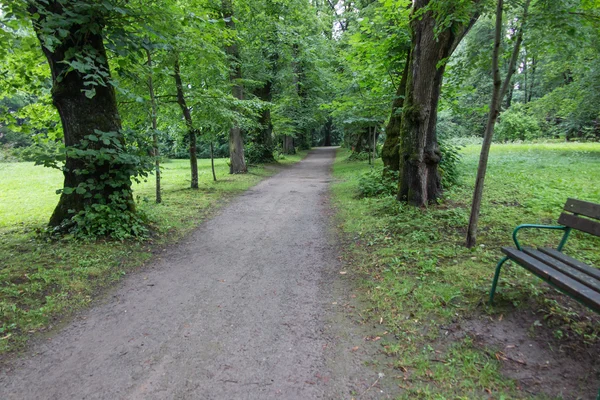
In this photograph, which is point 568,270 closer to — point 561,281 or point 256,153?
point 561,281

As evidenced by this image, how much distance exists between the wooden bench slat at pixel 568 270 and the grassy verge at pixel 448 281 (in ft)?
1.31

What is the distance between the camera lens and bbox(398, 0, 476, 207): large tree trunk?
6.30 meters

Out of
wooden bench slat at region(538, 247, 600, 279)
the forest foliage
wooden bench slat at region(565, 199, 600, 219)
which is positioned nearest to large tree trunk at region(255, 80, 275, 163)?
the forest foliage

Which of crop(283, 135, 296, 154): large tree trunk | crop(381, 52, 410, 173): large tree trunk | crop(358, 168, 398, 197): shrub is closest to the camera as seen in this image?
crop(358, 168, 398, 197): shrub

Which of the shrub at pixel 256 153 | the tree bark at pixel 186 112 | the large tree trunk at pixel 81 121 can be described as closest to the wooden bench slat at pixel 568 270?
the large tree trunk at pixel 81 121

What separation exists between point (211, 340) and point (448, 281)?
2739mm

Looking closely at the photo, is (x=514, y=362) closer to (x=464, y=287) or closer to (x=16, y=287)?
(x=464, y=287)

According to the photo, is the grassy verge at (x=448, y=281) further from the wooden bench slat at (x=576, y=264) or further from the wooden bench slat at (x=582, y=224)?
the wooden bench slat at (x=582, y=224)

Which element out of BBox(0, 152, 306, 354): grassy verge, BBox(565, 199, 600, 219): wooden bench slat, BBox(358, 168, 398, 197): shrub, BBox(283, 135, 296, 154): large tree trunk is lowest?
BBox(0, 152, 306, 354): grassy verge

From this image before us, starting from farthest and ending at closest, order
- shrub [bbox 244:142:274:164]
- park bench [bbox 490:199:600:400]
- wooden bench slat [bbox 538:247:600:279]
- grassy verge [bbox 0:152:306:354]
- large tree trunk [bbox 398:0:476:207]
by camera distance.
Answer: shrub [bbox 244:142:274:164]
large tree trunk [bbox 398:0:476:207]
grassy verge [bbox 0:152:306:354]
wooden bench slat [bbox 538:247:600:279]
park bench [bbox 490:199:600:400]

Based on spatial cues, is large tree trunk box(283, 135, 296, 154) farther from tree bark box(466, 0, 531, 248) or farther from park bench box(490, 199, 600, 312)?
park bench box(490, 199, 600, 312)

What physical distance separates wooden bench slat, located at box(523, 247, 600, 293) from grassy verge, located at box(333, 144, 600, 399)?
1.31 ft

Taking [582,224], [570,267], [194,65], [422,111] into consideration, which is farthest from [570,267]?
[194,65]

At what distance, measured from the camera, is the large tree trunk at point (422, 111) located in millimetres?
6301
